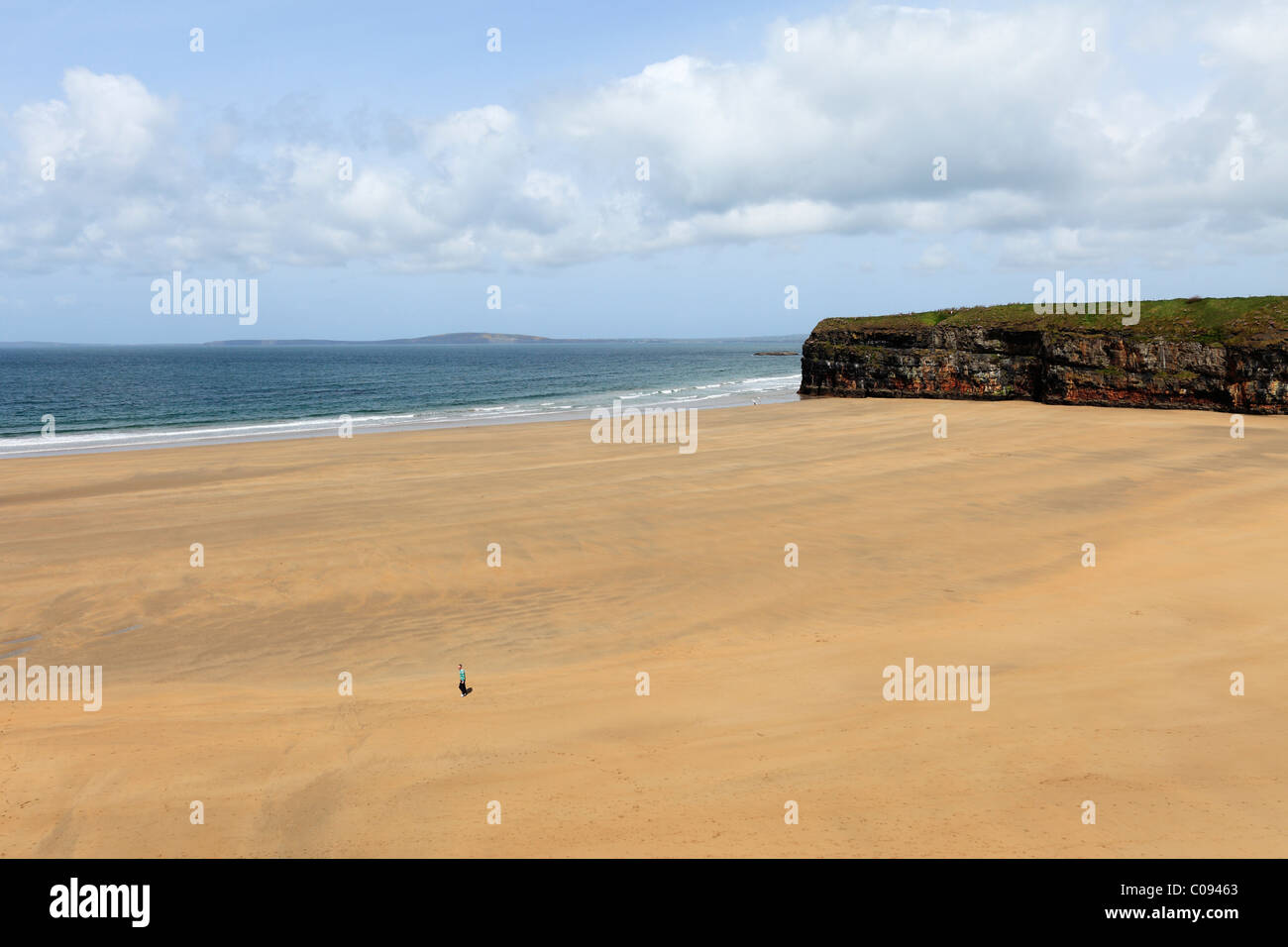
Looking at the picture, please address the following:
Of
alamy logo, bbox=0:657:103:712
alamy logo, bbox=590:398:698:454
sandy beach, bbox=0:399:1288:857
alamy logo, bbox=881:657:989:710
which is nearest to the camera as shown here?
sandy beach, bbox=0:399:1288:857

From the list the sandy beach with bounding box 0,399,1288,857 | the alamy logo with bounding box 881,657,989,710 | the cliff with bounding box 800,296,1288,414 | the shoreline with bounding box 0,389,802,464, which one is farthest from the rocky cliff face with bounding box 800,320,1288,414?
the alamy logo with bounding box 881,657,989,710

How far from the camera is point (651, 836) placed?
6398 millimetres

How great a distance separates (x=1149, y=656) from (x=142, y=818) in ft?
39.1

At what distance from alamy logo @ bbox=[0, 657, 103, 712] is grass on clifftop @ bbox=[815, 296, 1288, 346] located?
154 feet

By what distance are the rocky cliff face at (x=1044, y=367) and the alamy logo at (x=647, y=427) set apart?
14.3 meters

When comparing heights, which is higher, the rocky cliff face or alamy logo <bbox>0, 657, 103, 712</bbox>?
the rocky cliff face

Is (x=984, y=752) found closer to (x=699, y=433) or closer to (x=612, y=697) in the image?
(x=612, y=697)

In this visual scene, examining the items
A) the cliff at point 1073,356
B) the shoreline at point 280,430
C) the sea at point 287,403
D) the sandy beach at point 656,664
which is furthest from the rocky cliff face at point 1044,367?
the sandy beach at point 656,664

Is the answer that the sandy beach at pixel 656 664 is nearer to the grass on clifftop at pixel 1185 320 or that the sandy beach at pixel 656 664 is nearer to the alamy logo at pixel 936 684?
the alamy logo at pixel 936 684

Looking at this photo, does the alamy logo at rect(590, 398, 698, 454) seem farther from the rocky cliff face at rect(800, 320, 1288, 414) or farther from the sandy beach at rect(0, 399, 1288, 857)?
the rocky cliff face at rect(800, 320, 1288, 414)

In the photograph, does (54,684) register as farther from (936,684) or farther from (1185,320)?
(1185,320)
